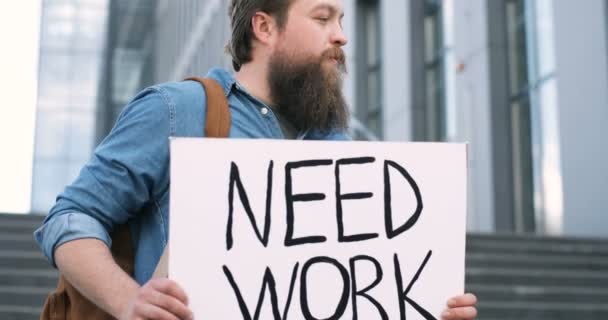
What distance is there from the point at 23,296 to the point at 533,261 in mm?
4571

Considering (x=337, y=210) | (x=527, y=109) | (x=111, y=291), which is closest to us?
(x=111, y=291)

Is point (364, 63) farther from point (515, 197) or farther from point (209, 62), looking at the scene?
point (209, 62)

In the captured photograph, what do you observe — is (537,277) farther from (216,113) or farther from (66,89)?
(66,89)

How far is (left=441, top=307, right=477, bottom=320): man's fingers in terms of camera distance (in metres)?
2.00

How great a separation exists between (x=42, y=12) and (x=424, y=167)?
39381mm

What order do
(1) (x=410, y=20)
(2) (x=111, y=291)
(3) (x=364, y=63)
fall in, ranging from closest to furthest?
(2) (x=111, y=291) → (1) (x=410, y=20) → (3) (x=364, y=63)

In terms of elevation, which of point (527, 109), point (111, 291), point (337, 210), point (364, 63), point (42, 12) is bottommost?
point (111, 291)

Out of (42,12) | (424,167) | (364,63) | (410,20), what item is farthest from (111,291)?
(42,12)

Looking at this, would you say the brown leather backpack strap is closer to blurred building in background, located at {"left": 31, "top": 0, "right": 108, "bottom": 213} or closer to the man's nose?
the man's nose

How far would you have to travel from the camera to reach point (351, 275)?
1989 mm

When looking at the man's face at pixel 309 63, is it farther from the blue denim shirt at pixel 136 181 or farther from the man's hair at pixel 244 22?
the blue denim shirt at pixel 136 181

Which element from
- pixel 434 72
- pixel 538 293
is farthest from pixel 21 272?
pixel 434 72

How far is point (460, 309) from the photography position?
79.2 inches

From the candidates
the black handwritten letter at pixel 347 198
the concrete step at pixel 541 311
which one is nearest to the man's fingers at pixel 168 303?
the black handwritten letter at pixel 347 198
